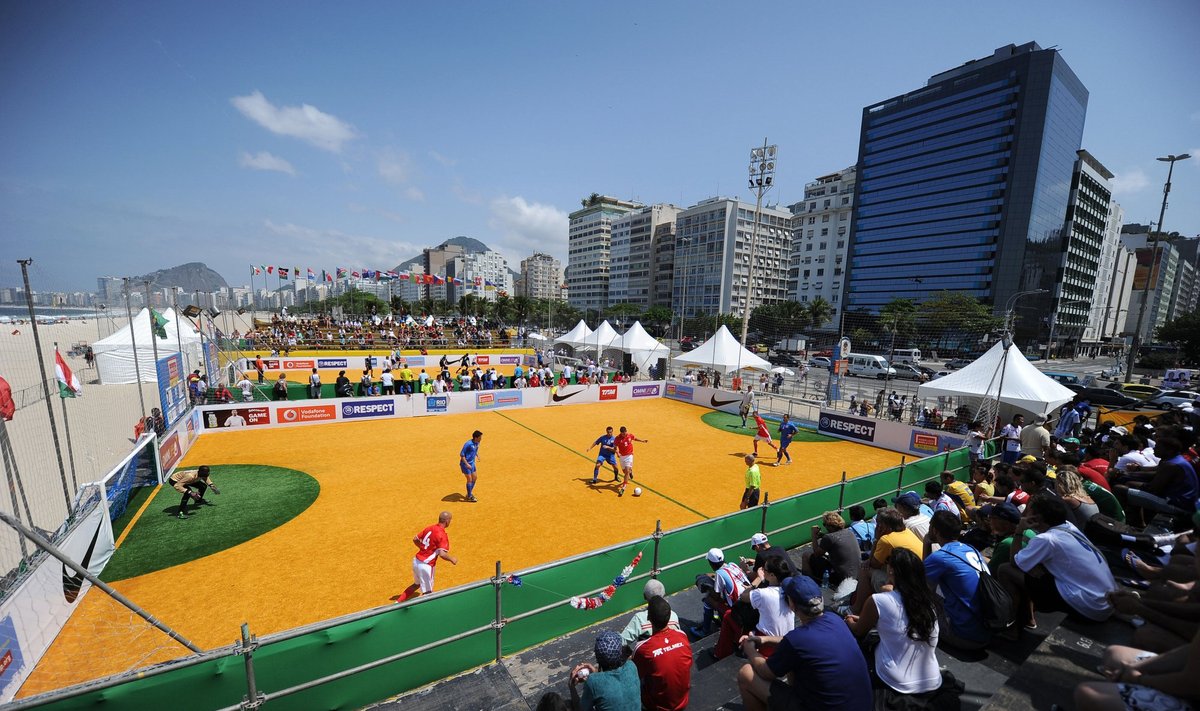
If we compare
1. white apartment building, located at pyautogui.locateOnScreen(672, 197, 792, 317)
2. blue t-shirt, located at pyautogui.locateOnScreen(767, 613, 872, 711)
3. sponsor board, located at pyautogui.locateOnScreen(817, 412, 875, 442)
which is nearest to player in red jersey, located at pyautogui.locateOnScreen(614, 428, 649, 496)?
blue t-shirt, located at pyautogui.locateOnScreen(767, 613, 872, 711)

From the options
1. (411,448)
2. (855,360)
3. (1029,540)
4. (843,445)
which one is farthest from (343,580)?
(855,360)

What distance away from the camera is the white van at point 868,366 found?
1622 inches

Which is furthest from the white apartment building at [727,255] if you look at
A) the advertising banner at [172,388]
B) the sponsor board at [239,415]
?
the advertising banner at [172,388]

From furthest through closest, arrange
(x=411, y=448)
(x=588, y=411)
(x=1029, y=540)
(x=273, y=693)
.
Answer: (x=588, y=411)
(x=411, y=448)
(x=1029, y=540)
(x=273, y=693)

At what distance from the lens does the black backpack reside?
160 inches

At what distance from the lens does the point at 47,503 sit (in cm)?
1097

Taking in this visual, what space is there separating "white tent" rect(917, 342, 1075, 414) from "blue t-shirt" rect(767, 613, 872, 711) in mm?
16164

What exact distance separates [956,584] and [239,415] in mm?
22546

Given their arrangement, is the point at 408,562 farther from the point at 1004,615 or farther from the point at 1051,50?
the point at 1051,50

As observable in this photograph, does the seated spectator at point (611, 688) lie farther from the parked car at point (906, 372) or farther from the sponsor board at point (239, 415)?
the parked car at point (906, 372)

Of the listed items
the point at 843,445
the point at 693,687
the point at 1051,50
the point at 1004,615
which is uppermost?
the point at 1051,50

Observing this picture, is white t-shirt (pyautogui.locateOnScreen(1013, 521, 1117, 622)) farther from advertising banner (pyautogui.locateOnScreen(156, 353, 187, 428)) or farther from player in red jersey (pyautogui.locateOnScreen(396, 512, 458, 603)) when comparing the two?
advertising banner (pyautogui.locateOnScreen(156, 353, 187, 428))

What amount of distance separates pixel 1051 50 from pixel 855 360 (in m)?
74.4

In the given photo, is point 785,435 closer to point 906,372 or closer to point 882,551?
point 882,551
